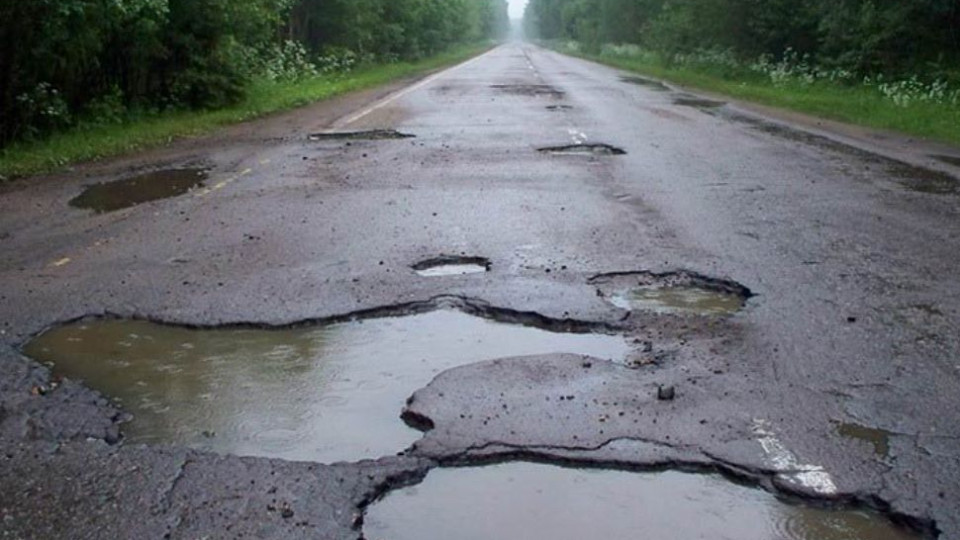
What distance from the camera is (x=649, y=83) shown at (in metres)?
34.4

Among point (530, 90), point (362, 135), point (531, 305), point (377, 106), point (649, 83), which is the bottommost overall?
point (649, 83)

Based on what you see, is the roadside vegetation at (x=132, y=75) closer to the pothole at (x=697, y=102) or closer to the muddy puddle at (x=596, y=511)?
the pothole at (x=697, y=102)

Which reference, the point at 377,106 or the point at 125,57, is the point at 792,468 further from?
the point at 377,106

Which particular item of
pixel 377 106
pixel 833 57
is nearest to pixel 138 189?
pixel 377 106

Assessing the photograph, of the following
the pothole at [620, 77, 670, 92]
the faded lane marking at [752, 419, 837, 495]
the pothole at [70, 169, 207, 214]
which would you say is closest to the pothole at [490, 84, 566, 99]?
the pothole at [620, 77, 670, 92]

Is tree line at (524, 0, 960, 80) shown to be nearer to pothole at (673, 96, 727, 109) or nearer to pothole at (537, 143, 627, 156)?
pothole at (673, 96, 727, 109)

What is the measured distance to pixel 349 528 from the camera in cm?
364

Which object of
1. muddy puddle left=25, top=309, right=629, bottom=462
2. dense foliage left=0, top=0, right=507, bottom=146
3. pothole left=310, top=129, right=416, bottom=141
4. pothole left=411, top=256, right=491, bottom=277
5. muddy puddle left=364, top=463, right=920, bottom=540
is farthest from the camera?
pothole left=310, top=129, right=416, bottom=141

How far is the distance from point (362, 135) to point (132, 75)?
5.44 meters

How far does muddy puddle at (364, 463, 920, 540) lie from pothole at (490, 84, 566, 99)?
2209 cm

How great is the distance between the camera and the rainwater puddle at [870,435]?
4.29 meters

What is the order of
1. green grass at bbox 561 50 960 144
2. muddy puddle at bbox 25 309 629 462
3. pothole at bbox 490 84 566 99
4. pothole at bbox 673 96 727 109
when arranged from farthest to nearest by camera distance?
pothole at bbox 490 84 566 99
pothole at bbox 673 96 727 109
green grass at bbox 561 50 960 144
muddy puddle at bbox 25 309 629 462

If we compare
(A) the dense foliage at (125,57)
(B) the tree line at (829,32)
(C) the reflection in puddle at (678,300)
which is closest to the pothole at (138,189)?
(A) the dense foliage at (125,57)

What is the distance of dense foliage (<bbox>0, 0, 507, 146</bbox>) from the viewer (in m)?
13.9
